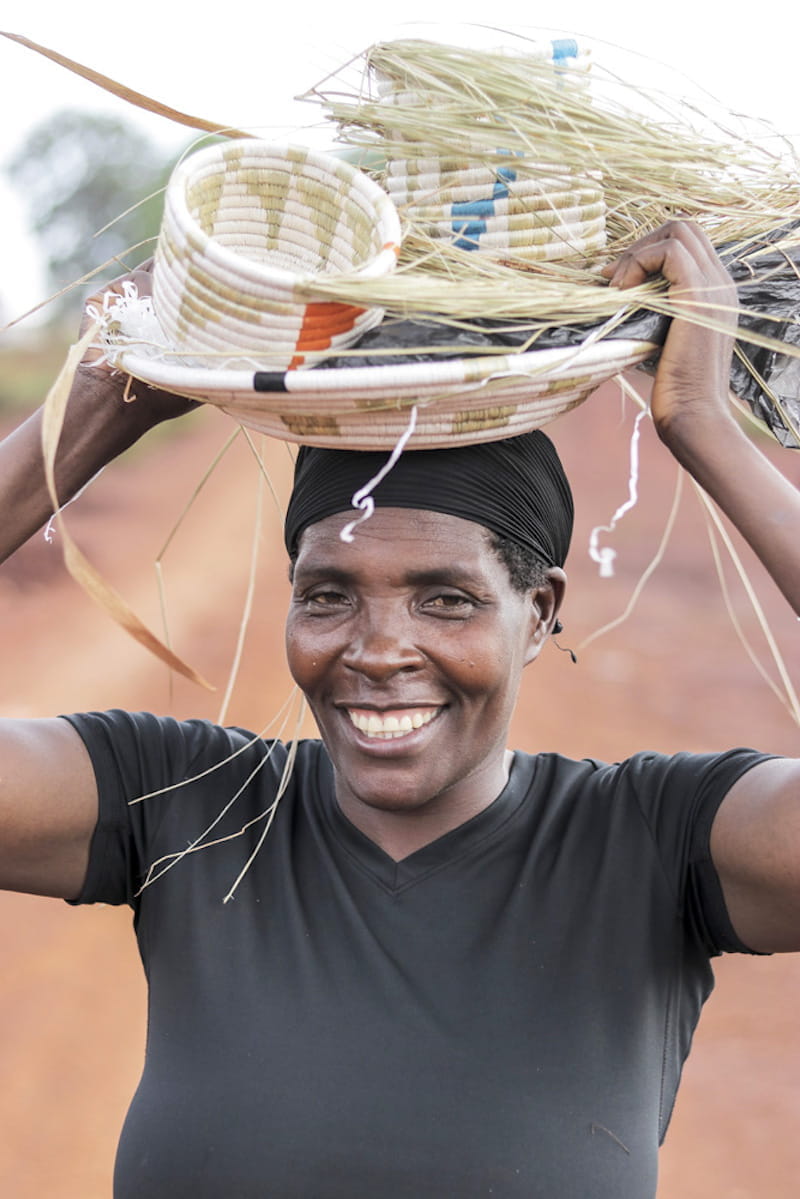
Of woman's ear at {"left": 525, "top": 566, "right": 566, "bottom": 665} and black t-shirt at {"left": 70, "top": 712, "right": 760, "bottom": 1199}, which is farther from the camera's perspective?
woman's ear at {"left": 525, "top": 566, "right": 566, "bottom": 665}

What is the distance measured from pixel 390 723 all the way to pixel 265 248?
2.10 ft

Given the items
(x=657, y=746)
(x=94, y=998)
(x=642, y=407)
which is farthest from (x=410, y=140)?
(x=657, y=746)

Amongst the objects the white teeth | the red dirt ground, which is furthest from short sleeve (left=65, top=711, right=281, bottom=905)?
the red dirt ground

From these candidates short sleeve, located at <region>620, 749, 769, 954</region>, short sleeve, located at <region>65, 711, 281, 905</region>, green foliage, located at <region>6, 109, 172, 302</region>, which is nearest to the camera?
short sleeve, located at <region>620, 749, 769, 954</region>

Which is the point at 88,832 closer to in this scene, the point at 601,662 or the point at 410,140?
the point at 410,140

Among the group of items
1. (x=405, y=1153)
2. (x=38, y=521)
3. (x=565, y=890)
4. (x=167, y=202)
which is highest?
(x=167, y=202)

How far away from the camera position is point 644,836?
1.74 meters

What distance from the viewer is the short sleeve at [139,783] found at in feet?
6.06

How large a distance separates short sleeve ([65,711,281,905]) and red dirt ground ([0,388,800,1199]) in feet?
8.97

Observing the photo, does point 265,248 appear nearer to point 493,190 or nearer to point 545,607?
point 493,190

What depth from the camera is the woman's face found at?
169cm

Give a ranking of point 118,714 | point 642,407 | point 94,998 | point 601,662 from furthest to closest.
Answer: point 601,662, point 94,998, point 118,714, point 642,407

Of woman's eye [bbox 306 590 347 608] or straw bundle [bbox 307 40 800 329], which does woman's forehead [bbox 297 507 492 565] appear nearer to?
woman's eye [bbox 306 590 347 608]

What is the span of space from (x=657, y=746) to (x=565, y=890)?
5901mm
